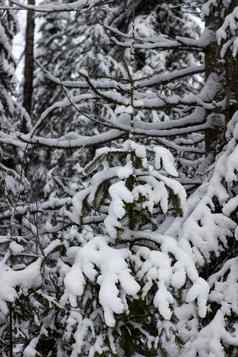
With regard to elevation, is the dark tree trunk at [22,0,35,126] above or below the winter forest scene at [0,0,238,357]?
below

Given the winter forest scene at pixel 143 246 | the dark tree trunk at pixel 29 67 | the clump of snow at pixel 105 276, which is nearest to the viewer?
the clump of snow at pixel 105 276

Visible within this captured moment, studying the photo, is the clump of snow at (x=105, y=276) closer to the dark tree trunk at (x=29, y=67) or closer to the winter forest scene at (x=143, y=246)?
the winter forest scene at (x=143, y=246)

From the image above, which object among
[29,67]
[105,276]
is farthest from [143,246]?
[29,67]

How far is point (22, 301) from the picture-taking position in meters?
5.31

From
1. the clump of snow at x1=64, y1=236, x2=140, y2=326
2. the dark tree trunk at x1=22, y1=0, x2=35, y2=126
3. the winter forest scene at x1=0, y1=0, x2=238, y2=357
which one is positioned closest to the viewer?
the clump of snow at x1=64, y1=236, x2=140, y2=326

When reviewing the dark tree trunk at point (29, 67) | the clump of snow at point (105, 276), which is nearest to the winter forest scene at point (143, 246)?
the clump of snow at point (105, 276)

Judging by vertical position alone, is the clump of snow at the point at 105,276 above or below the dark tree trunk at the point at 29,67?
above

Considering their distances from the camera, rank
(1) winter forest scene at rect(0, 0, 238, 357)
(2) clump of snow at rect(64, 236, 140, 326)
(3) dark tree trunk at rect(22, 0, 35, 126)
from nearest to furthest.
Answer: (2) clump of snow at rect(64, 236, 140, 326) < (1) winter forest scene at rect(0, 0, 238, 357) < (3) dark tree trunk at rect(22, 0, 35, 126)

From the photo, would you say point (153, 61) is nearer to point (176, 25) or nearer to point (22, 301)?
point (176, 25)

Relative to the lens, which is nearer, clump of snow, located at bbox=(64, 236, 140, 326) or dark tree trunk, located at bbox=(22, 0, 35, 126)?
clump of snow, located at bbox=(64, 236, 140, 326)

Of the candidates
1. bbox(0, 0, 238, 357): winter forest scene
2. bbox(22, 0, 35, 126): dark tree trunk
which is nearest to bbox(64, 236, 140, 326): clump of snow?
bbox(0, 0, 238, 357): winter forest scene

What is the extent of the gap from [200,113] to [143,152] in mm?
2711

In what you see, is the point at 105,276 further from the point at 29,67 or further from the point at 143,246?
the point at 29,67

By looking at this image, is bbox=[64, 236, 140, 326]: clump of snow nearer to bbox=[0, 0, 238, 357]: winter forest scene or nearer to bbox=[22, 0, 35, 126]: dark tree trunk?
bbox=[0, 0, 238, 357]: winter forest scene
